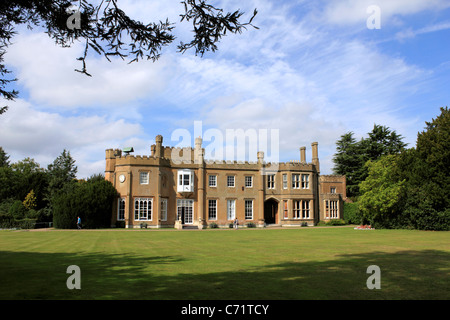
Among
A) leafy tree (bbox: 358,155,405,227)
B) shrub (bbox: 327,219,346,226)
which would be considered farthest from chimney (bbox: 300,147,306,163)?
leafy tree (bbox: 358,155,405,227)

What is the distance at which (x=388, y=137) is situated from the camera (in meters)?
58.3

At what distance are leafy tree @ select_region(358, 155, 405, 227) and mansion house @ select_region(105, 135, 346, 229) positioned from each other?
13.4m

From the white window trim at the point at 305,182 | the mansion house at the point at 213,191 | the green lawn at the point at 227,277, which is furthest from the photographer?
the white window trim at the point at 305,182

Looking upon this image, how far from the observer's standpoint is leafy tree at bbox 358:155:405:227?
106 feet

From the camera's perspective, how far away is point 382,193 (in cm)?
3225

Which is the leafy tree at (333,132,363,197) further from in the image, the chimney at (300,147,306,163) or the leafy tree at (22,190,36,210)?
the leafy tree at (22,190,36,210)

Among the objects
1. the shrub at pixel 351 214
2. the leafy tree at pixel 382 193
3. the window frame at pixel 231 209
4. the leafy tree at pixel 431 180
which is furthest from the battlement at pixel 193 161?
the leafy tree at pixel 431 180

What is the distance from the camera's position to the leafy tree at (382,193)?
32188 millimetres

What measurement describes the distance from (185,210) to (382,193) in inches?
907

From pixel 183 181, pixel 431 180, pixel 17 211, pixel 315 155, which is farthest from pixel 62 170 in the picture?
pixel 431 180

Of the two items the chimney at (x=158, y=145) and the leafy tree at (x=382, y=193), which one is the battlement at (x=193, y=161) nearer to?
the chimney at (x=158, y=145)

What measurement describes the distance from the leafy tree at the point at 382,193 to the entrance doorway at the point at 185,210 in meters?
20.4

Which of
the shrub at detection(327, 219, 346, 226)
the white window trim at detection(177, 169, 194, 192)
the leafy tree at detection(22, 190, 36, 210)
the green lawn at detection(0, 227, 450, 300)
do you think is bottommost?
the shrub at detection(327, 219, 346, 226)
